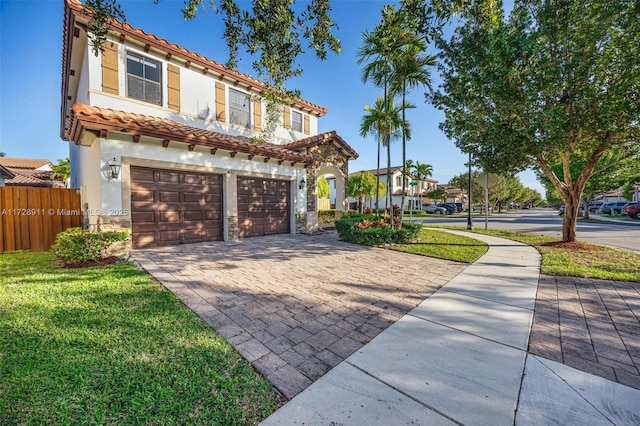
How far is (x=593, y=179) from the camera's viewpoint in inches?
770

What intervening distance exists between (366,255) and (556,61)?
7443 millimetres

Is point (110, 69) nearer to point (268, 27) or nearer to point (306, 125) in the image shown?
point (268, 27)

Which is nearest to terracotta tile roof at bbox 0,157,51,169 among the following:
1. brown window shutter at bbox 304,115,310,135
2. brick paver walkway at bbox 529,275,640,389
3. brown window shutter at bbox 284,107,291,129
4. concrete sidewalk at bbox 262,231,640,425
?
brown window shutter at bbox 284,107,291,129

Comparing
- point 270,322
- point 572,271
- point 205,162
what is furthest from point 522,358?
point 205,162

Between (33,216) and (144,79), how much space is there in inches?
224

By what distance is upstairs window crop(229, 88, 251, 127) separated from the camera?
11.5 meters

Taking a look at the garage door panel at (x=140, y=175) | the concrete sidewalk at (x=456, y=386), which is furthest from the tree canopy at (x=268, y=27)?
the concrete sidewalk at (x=456, y=386)

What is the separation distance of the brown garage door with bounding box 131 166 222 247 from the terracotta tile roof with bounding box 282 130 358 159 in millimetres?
4233

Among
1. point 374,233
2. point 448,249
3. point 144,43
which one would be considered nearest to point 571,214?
point 448,249

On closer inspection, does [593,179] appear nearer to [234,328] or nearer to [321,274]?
[321,274]

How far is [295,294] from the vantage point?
4445mm

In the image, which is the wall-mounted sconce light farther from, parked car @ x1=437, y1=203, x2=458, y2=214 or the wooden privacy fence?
parked car @ x1=437, y1=203, x2=458, y2=214

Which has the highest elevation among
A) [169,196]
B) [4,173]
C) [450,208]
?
[4,173]

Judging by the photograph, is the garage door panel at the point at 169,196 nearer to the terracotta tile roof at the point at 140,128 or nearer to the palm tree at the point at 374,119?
the terracotta tile roof at the point at 140,128
